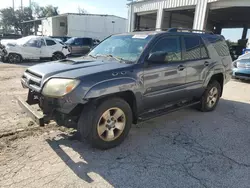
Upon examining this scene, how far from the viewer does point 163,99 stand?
13.6 feet

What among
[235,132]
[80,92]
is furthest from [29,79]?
[235,132]

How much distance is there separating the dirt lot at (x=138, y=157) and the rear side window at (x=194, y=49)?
55.9 inches

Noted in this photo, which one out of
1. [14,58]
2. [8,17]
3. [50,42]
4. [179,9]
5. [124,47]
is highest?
[8,17]

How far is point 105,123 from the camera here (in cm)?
337

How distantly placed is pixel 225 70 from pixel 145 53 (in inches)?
117

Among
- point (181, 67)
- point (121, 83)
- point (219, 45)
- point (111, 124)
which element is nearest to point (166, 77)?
point (181, 67)

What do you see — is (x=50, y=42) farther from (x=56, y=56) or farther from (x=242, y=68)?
→ (x=242, y=68)

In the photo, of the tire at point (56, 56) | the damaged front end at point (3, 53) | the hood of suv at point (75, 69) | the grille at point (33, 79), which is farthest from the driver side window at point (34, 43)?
the hood of suv at point (75, 69)

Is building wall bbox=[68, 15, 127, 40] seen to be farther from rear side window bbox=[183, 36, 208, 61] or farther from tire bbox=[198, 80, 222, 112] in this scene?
rear side window bbox=[183, 36, 208, 61]

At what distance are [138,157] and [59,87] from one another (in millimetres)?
1540

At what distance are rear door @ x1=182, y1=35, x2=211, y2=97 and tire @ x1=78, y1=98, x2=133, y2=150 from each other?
177cm

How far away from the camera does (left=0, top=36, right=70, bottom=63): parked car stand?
12.7 meters

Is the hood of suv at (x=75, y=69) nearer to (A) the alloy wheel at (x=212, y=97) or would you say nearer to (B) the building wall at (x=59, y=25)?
(A) the alloy wheel at (x=212, y=97)

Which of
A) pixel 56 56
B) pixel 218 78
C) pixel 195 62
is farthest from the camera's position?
pixel 56 56
